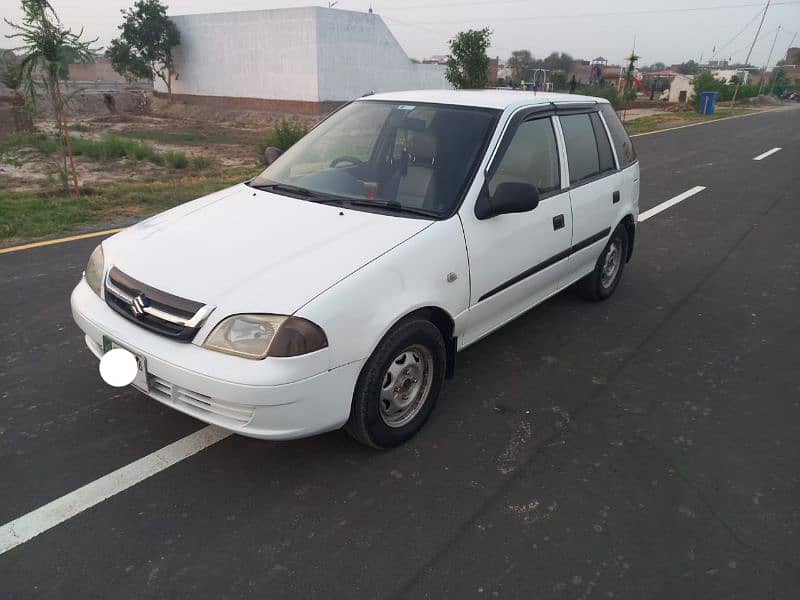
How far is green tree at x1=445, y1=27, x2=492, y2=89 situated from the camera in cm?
2766

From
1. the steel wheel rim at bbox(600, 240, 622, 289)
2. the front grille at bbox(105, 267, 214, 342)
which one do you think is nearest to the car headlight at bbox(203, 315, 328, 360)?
the front grille at bbox(105, 267, 214, 342)

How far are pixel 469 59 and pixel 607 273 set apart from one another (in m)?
25.2

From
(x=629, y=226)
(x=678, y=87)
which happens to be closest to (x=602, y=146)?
(x=629, y=226)

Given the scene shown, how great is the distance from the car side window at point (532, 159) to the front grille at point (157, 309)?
1.77 meters

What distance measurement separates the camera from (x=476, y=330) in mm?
3568

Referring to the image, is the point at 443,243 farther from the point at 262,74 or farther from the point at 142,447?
the point at 262,74

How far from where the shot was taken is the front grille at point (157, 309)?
2582 millimetres

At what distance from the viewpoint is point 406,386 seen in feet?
10.4

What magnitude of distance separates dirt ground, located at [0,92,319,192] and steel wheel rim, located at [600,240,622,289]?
29.5 ft

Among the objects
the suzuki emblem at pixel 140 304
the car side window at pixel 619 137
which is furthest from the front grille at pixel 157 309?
the car side window at pixel 619 137

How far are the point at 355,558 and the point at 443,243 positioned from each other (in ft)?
5.08

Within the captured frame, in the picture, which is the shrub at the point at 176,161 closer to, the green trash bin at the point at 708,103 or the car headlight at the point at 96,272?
the car headlight at the point at 96,272

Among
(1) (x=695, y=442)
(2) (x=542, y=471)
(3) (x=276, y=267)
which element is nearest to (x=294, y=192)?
(3) (x=276, y=267)

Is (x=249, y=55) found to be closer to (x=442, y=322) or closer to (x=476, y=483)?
(x=442, y=322)
